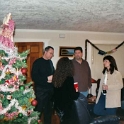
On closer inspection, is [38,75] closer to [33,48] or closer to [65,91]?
[65,91]

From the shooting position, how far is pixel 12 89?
294cm

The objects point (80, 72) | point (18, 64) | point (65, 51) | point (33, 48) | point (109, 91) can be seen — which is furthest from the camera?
point (65, 51)

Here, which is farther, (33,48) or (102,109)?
(33,48)

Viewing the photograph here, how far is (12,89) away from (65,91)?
0.71 meters

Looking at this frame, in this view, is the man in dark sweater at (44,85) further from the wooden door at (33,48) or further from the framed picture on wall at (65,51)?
the framed picture on wall at (65,51)

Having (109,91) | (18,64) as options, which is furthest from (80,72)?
(18,64)

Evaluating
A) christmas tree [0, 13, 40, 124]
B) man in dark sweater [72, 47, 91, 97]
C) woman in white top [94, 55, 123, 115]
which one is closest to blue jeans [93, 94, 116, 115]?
woman in white top [94, 55, 123, 115]

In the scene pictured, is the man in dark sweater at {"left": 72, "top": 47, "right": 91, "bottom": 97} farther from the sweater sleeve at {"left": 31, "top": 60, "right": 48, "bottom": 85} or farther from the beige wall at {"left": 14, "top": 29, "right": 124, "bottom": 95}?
the beige wall at {"left": 14, "top": 29, "right": 124, "bottom": 95}

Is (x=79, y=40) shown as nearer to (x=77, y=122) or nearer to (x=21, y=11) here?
(x=21, y=11)

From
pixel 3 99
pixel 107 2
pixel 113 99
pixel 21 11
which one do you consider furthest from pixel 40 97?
pixel 107 2

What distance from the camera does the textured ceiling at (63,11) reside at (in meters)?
2.96

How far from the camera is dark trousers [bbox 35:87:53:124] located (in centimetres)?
349

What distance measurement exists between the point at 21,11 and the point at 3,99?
1.38m

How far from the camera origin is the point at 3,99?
2945mm
